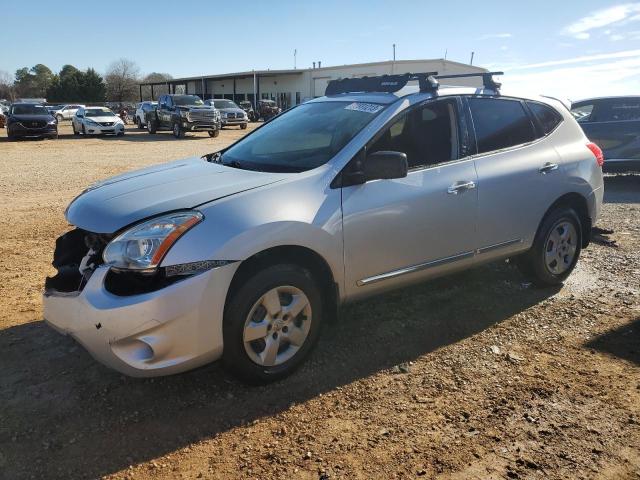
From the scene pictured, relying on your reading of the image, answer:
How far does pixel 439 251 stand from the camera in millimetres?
3896

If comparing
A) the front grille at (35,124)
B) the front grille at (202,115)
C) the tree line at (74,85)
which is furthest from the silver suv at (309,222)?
the tree line at (74,85)

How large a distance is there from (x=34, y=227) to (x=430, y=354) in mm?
5529

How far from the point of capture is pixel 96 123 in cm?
2614

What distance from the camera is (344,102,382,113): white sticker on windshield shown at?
3764 mm

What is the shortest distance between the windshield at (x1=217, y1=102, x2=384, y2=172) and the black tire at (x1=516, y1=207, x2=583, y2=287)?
6.48 feet

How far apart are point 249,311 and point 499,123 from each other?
2.69 m

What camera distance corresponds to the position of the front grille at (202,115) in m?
25.0

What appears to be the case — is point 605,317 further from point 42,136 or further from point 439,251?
point 42,136

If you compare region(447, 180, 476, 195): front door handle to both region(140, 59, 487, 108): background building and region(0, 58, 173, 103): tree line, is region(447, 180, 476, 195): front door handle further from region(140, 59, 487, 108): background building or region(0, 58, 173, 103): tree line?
region(0, 58, 173, 103): tree line

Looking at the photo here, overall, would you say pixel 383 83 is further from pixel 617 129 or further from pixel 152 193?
pixel 617 129

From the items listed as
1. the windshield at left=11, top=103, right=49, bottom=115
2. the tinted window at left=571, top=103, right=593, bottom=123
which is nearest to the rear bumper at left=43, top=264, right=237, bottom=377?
the tinted window at left=571, top=103, right=593, bottom=123

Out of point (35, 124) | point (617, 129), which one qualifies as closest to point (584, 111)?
point (617, 129)

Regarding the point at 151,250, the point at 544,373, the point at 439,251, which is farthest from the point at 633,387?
the point at 151,250

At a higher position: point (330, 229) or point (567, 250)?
point (330, 229)
